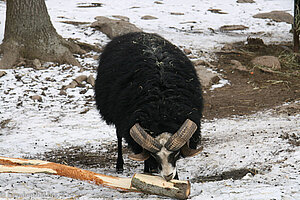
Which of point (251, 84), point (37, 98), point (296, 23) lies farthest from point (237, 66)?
point (37, 98)

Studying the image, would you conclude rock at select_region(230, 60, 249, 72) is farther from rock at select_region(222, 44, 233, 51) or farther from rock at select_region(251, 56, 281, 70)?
rock at select_region(222, 44, 233, 51)

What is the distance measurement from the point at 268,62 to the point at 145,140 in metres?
7.47

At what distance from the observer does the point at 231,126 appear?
6.29 m

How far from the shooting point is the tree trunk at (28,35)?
8820 millimetres

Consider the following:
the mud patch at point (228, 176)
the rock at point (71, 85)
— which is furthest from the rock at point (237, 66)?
the mud patch at point (228, 176)

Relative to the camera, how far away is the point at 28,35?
8.92 m

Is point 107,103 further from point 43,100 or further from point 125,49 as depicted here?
point 43,100

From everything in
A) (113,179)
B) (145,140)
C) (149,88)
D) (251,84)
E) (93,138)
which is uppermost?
(149,88)

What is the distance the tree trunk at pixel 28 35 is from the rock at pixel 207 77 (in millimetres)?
3688

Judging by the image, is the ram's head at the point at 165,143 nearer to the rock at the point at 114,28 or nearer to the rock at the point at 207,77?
the rock at the point at 207,77

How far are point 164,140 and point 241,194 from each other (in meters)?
0.92

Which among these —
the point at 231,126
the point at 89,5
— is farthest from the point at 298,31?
the point at 89,5

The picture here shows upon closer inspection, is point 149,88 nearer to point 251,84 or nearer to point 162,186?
point 162,186

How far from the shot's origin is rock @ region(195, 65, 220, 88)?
29.0 ft
